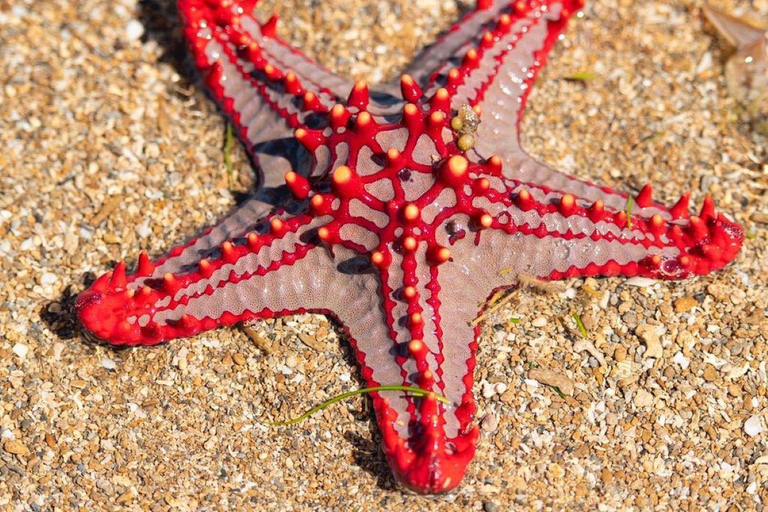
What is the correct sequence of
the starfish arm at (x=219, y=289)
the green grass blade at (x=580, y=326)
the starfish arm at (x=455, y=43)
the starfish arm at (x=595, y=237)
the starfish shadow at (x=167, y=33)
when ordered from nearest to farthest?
the starfish arm at (x=219, y=289) → the starfish arm at (x=595, y=237) → the green grass blade at (x=580, y=326) → the starfish arm at (x=455, y=43) → the starfish shadow at (x=167, y=33)

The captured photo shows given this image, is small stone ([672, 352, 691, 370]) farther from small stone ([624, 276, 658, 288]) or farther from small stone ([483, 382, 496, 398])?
small stone ([483, 382, 496, 398])

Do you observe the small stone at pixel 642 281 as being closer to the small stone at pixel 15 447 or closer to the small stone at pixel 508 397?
the small stone at pixel 508 397

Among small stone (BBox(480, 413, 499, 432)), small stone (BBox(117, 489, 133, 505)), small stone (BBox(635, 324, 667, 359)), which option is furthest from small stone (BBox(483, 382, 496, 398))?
small stone (BBox(117, 489, 133, 505))

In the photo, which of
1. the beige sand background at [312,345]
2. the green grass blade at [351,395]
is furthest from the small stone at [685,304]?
the green grass blade at [351,395]

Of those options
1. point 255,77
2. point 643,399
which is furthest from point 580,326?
point 255,77

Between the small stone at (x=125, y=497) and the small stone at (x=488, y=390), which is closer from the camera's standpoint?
the small stone at (x=125, y=497)

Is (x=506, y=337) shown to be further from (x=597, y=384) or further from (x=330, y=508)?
(x=330, y=508)
